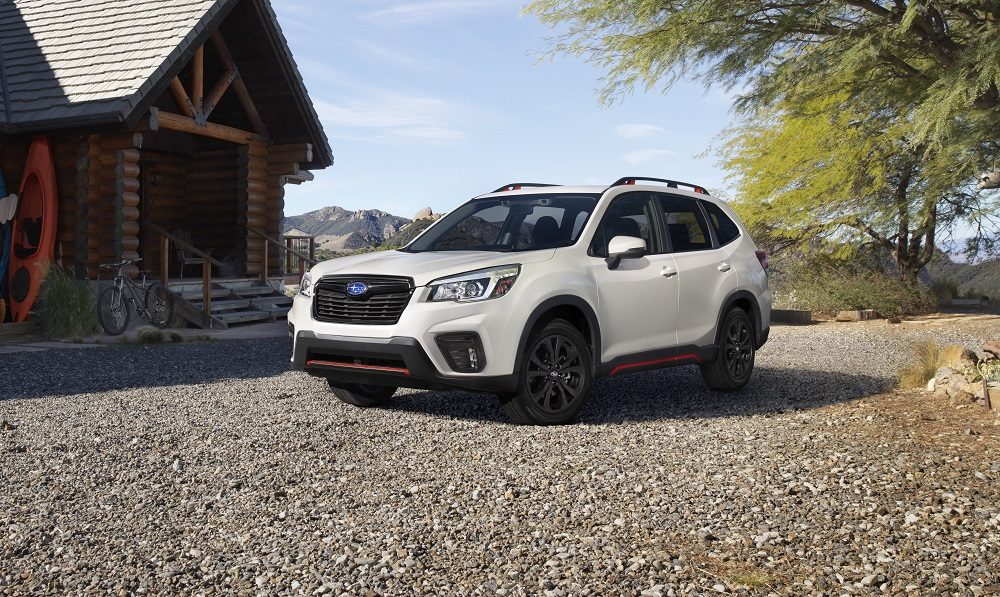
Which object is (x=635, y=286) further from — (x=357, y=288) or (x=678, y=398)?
(x=357, y=288)

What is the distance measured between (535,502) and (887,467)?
7.73 feet

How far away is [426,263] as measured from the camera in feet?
23.0

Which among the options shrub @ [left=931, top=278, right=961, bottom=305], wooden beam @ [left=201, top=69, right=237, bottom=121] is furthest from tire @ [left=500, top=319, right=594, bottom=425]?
shrub @ [left=931, top=278, right=961, bottom=305]

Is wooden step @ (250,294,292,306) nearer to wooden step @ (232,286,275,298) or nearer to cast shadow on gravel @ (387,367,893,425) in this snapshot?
wooden step @ (232,286,275,298)

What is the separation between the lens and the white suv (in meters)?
6.73

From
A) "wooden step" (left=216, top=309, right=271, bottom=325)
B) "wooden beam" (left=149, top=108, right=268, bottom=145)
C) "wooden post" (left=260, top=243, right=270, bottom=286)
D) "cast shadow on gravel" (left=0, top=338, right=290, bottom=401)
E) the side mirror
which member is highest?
"wooden beam" (left=149, top=108, right=268, bottom=145)

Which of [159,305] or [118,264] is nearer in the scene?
[118,264]

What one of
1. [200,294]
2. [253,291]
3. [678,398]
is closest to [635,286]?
[678,398]

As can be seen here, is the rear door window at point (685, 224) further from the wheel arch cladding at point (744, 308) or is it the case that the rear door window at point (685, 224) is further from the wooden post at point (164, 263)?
the wooden post at point (164, 263)

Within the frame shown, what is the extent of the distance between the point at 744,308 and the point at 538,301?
124 inches

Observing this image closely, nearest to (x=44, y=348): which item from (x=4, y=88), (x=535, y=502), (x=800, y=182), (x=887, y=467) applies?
(x=4, y=88)

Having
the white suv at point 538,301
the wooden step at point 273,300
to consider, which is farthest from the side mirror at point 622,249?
the wooden step at point 273,300

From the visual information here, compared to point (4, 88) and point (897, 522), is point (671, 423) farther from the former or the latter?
point (4, 88)

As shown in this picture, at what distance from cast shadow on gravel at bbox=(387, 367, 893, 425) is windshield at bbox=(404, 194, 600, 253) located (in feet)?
4.45
